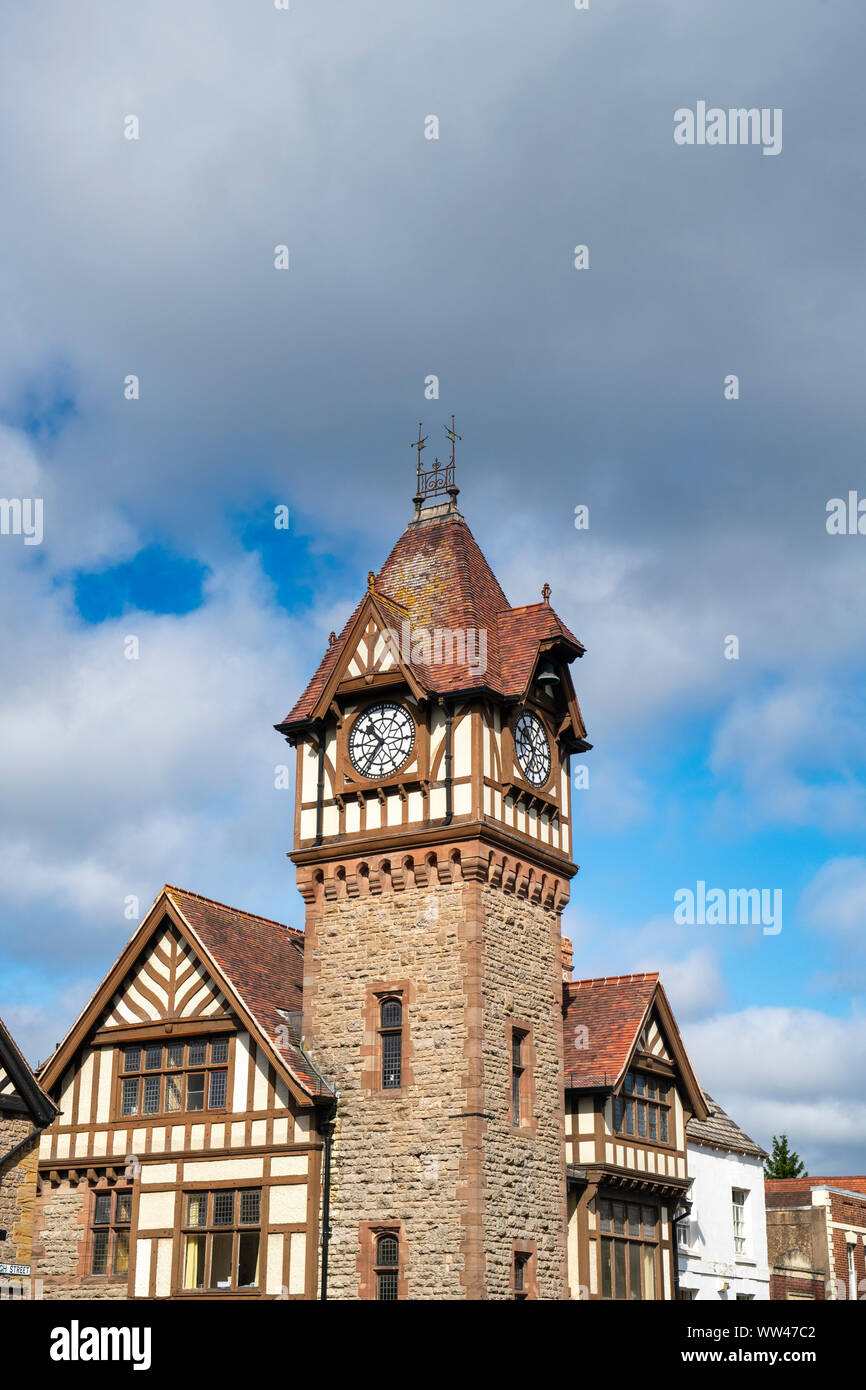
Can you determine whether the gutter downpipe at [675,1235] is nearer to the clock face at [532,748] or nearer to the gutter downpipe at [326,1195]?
the gutter downpipe at [326,1195]

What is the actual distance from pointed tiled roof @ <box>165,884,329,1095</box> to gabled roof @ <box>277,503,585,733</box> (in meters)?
4.30

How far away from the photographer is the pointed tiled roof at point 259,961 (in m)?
29.7

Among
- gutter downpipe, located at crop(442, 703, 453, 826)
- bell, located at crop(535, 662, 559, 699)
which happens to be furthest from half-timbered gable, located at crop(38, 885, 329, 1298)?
bell, located at crop(535, 662, 559, 699)

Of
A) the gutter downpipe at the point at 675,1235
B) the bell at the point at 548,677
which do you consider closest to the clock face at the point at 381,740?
the bell at the point at 548,677

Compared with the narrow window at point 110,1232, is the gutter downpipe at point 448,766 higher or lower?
higher

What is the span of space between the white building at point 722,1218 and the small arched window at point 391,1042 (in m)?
11.5

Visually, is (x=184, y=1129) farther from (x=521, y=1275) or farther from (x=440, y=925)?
(x=521, y=1275)

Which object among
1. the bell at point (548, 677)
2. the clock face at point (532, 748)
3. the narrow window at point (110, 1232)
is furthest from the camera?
the bell at point (548, 677)

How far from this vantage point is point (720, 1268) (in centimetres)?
3803

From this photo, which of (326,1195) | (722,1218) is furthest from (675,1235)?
(326,1195)

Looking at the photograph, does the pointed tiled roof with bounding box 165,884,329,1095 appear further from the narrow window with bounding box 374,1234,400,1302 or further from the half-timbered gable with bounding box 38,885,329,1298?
the narrow window with bounding box 374,1234,400,1302

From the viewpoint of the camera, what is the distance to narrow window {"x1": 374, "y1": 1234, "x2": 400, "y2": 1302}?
90.6ft

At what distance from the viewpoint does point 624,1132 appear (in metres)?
33.0
